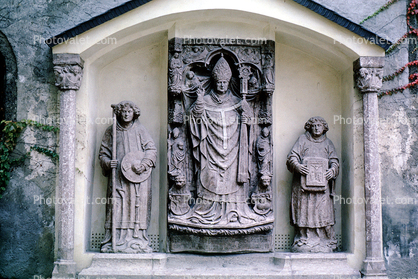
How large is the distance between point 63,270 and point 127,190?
150cm

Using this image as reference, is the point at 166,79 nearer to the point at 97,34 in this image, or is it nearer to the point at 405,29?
the point at 97,34

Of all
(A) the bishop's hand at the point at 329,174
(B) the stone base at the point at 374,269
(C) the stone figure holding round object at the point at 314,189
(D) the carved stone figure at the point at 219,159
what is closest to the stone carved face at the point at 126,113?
(D) the carved stone figure at the point at 219,159

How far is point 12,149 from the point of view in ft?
28.8

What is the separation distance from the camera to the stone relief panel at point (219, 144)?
8508mm

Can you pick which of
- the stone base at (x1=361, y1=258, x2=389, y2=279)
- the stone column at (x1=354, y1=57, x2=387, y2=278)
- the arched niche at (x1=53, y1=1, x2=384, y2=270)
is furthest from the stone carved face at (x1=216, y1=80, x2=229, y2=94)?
the stone base at (x1=361, y1=258, x2=389, y2=279)

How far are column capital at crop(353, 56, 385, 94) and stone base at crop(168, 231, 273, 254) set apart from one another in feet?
9.01

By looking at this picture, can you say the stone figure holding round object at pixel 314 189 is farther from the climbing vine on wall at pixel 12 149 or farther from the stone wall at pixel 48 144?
the climbing vine on wall at pixel 12 149

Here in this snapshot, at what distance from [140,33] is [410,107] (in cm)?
456

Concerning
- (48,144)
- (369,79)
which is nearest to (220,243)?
(48,144)

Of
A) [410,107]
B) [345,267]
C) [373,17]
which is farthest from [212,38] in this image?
[345,267]

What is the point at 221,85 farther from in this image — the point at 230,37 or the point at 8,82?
the point at 8,82

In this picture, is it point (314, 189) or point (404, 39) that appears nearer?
point (314, 189)

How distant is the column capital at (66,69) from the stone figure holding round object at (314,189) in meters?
3.59

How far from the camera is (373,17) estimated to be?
30.5ft
